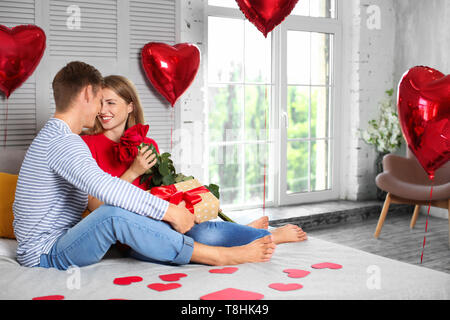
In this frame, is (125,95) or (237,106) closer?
(125,95)

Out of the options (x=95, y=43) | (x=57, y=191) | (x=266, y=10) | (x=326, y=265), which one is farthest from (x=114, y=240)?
(x=95, y=43)

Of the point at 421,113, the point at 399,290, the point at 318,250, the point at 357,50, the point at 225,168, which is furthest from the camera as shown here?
the point at 357,50

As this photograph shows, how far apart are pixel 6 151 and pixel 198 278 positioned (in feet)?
4.50

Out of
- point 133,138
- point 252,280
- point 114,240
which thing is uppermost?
point 133,138

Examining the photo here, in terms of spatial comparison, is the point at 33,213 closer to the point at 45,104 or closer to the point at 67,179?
the point at 67,179

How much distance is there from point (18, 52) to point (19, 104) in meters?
0.51

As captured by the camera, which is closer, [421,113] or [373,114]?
[421,113]

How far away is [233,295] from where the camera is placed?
139cm

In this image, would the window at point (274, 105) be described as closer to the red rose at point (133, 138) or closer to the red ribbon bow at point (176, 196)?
the red rose at point (133, 138)

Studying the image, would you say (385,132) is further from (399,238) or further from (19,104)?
(19,104)

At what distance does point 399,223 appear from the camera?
4.09 m

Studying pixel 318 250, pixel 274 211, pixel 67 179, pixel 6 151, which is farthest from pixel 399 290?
pixel 274 211

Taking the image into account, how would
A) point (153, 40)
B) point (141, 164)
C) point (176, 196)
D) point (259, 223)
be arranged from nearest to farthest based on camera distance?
1. point (176, 196)
2. point (141, 164)
3. point (259, 223)
4. point (153, 40)

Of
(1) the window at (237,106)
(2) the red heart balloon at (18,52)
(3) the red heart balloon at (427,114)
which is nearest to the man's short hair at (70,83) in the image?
(2) the red heart balloon at (18,52)
